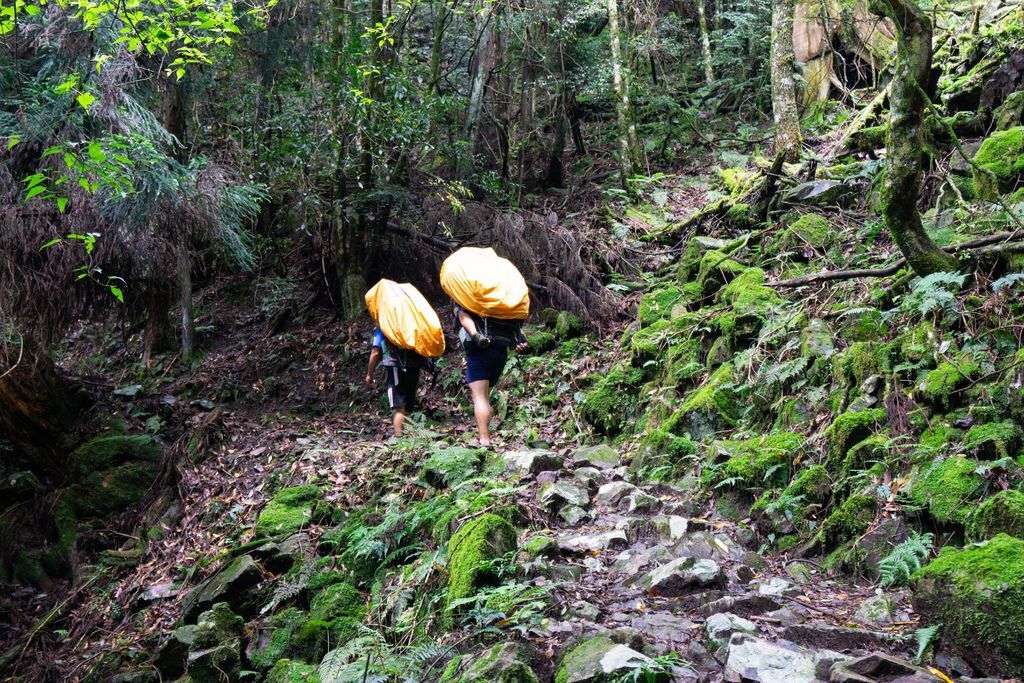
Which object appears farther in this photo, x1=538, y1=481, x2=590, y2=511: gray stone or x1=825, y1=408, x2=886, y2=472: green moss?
x1=538, y1=481, x2=590, y2=511: gray stone

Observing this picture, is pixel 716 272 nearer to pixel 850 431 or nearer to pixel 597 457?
pixel 597 457

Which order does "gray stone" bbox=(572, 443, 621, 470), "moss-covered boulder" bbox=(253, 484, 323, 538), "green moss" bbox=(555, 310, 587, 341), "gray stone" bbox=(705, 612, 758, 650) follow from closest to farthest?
1. "gray stone" bbox=(705, 612, 758, 650)
2. "gray stone" bbox=(572, 443, 621, 470)
3. "moss-covered boulder" bbox=(253, 484, 323, 538)
4. "green moss" bbox=(555, 310, 587, 341)

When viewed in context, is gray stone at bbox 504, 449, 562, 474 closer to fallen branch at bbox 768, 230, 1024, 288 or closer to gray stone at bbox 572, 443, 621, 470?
gray stone at bbox 572, 443, 621, 470

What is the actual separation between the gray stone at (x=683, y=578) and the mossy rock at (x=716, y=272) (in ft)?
16.8

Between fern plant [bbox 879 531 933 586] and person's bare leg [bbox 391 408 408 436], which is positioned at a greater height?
fern plant [bbox 879 531 933 586]

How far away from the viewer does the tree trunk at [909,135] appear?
5.40 meters

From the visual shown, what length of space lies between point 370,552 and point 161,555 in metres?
3.74

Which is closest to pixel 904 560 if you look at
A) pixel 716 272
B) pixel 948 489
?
pixel 948 489

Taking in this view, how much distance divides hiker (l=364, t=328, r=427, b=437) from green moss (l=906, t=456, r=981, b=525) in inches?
228

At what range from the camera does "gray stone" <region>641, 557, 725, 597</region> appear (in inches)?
160

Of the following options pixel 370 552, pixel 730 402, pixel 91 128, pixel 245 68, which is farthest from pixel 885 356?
pixel 245 68

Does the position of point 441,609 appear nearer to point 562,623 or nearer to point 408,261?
point 562,623

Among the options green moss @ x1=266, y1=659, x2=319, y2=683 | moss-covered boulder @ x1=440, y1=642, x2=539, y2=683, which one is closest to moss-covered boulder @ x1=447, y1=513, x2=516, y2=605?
moss-covered boulder @ x1=440, y1=642, x2=539, y2=683

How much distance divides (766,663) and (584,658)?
77 centimetres
